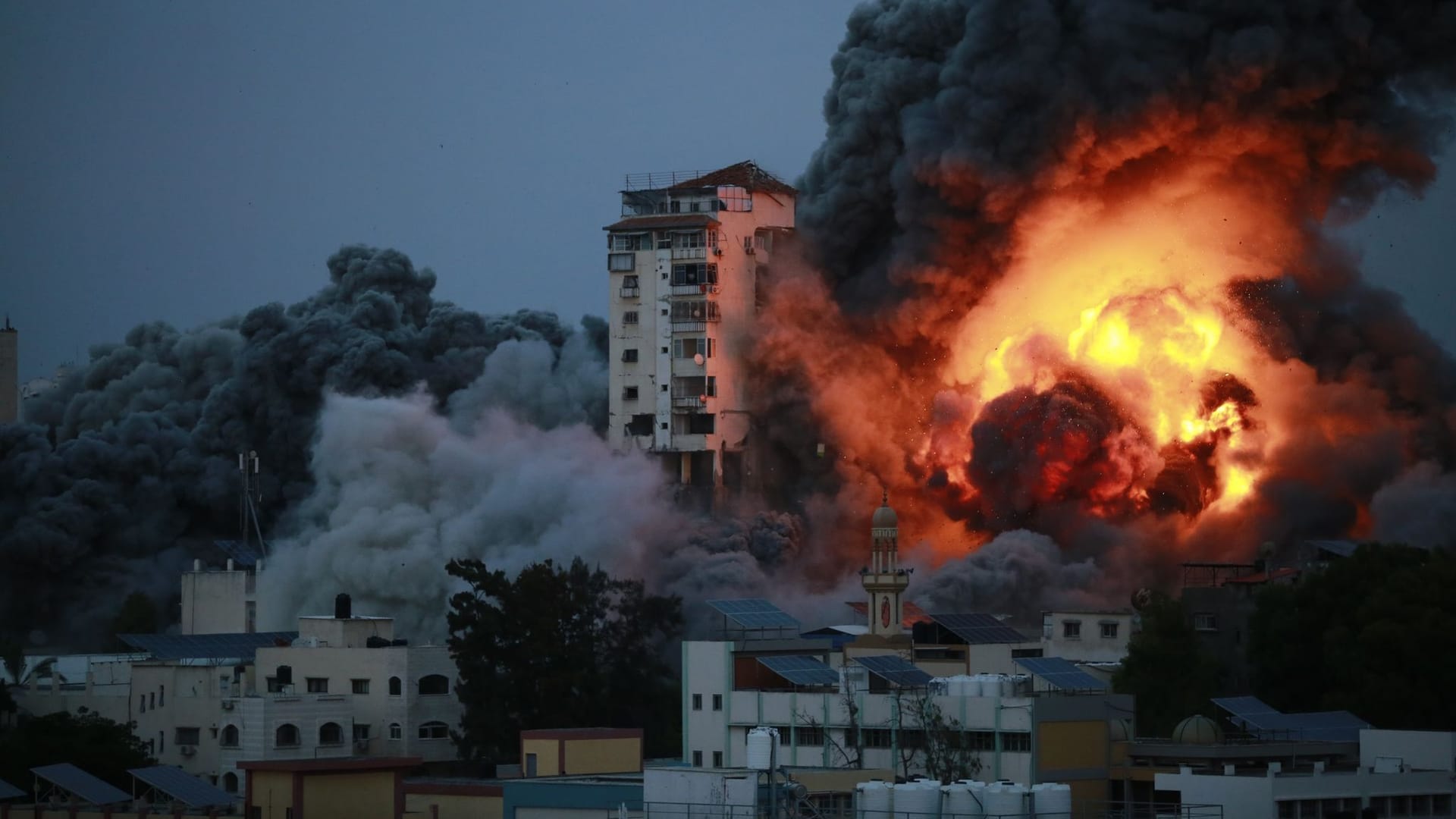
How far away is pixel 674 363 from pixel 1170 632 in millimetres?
34081

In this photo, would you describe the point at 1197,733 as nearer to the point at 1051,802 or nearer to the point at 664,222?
the point at 1051,802

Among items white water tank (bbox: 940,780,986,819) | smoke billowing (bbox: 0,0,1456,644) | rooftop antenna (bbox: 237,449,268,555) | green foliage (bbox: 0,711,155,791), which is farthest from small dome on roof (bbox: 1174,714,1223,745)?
rooftop antenna (bbox: 237,449,268,555)

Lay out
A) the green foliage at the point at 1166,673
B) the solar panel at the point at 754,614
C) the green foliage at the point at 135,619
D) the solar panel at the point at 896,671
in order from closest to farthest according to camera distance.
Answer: the solar panel at the point at 896,671 < the solar panel at the point at 754,614 < the green foliage at the point at 1166,673 < the green foliage at the point at 135,619

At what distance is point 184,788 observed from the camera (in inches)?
2611

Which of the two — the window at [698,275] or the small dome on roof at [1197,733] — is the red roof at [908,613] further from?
the small dome on roof at [1197,733]

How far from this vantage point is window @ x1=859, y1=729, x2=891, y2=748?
6400cm

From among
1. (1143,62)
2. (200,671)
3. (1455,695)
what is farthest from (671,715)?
(1143,62)

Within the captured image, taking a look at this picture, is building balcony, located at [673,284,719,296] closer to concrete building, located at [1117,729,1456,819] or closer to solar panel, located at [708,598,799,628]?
solar panel, located at [708,598,799,628]

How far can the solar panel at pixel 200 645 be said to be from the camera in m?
84.9

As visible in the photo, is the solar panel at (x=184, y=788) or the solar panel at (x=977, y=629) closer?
the solar panel at (x=184, y=788)

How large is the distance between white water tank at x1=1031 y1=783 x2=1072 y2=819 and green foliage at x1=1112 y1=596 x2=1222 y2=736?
20.0 m

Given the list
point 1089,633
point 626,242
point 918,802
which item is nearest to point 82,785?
point 918,802

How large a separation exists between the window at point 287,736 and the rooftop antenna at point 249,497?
1296 inches

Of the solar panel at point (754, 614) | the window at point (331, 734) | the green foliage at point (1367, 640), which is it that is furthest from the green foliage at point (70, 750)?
the green foliage at point (1367, 640)
